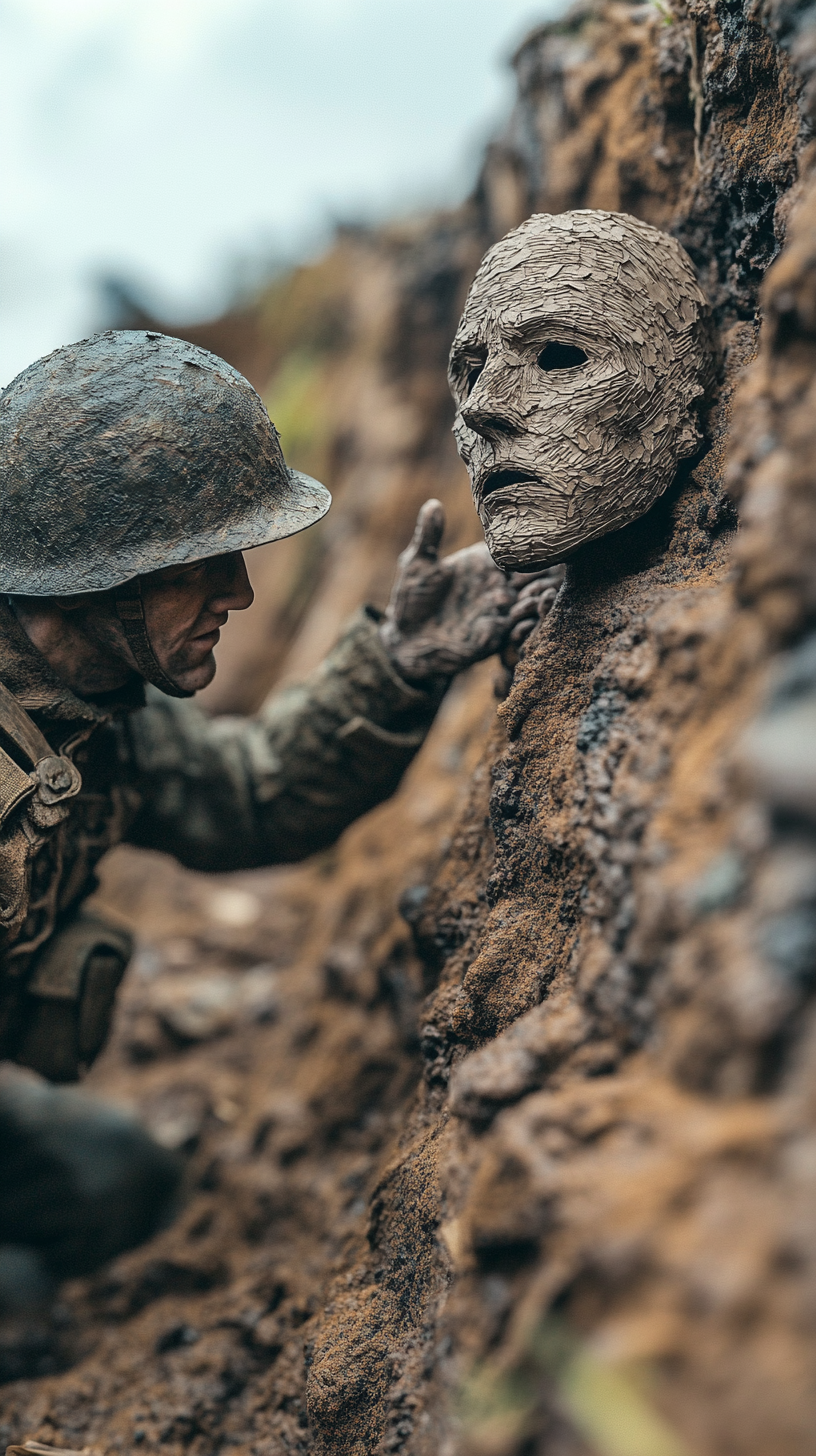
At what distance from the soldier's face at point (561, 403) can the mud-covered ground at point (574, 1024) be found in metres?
0.19

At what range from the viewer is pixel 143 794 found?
303 cm

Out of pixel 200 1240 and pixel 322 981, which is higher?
pixel 322 981

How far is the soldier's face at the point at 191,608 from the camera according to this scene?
2396 mm

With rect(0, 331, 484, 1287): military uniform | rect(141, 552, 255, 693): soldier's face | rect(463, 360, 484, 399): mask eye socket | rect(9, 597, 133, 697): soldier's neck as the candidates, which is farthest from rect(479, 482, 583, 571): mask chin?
rect(9, 597, 133, 697): soldier's neck

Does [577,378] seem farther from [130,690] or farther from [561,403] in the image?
[130,690]

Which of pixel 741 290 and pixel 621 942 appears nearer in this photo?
pixel 621 942

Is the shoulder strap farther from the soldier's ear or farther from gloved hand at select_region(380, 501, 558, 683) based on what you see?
gloved hand at select_region(380, 501, 558, 683)

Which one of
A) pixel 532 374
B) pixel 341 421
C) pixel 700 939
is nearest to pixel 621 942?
pixel 700 939

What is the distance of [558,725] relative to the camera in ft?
7.30

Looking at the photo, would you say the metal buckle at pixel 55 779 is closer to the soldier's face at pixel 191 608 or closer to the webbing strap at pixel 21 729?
the webbing strap at pixel 21 729

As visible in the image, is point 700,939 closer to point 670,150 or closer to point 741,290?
point 741,290

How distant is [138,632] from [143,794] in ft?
2.54

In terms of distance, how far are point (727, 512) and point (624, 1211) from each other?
148 centimetres

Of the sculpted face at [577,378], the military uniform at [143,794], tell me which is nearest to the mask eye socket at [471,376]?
the sculpted face at [577,378]
